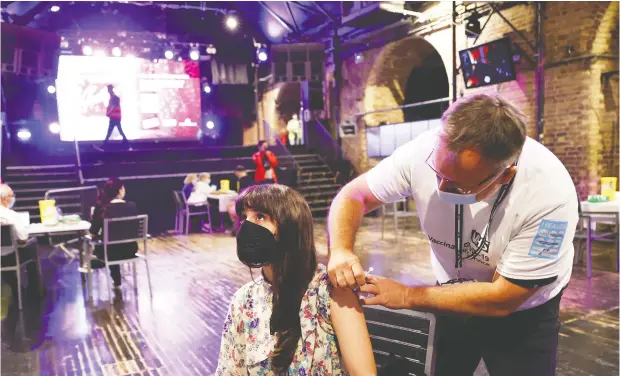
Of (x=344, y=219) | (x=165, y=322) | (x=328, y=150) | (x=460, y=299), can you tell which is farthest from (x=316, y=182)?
(x=460, y=299)

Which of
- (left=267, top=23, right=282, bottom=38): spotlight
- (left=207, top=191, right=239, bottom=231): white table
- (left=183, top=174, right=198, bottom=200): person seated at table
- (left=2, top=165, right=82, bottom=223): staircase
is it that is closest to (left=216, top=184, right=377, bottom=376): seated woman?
(left=207, top=191, right=239, bottom=231): white table

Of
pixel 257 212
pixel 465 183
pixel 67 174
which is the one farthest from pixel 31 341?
pixel 67 174

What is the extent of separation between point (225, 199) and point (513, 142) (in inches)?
322

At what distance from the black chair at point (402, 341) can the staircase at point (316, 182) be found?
9.42 meters

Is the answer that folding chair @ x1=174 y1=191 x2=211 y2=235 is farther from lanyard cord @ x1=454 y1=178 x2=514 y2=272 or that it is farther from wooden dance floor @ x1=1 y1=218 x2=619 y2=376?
lanyard cord @ x1=454 y1=178 x2=514 y2=272

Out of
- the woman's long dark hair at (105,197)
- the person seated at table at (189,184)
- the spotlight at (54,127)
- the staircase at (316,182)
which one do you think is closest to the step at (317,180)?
the staircase at (316,182)

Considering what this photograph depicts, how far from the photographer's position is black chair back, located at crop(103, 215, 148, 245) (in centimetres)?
458

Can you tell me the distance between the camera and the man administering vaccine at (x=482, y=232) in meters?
1.18

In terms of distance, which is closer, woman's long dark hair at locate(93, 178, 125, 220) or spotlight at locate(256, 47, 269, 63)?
woman's long dark hair at locate(93, 178, 125, 220)

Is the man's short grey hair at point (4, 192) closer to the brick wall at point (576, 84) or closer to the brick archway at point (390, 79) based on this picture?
the brick wall at point (576, 84)

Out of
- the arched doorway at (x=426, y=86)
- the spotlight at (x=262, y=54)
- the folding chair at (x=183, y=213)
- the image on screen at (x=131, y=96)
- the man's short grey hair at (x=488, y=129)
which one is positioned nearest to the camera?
the man's short grey hair at (x=488, y=129)

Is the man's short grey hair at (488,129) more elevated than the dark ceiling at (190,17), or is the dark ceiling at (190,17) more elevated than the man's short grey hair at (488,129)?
the dark ceiling at (190,17)

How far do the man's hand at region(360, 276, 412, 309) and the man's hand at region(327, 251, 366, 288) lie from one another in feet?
0.13

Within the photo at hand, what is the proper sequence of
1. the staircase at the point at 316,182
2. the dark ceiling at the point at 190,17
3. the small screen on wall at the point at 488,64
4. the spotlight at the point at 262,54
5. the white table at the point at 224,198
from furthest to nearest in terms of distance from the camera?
the spotlight at the point at 262,54
the dark ceiling at the point at 190,17
the staircase at the point at 316,182
the white table at the point at 224,198
the small screen on wall at the point at 488,64
